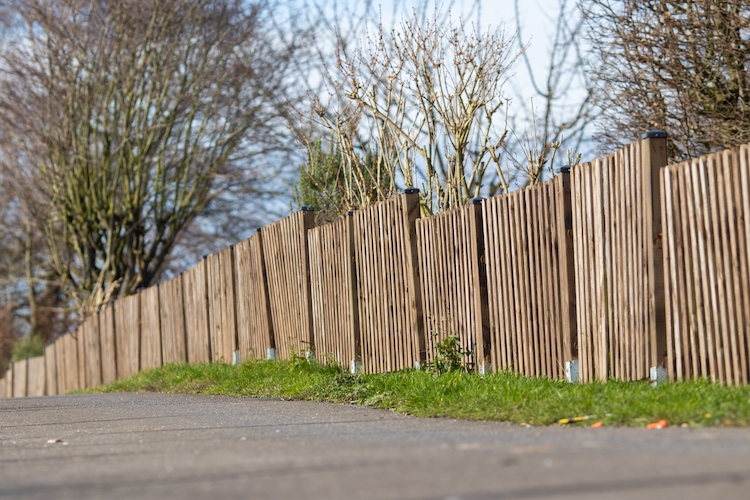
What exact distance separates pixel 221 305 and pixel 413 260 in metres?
6.02

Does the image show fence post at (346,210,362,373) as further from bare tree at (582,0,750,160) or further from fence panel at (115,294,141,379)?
fence panel at (115,294,141,379)

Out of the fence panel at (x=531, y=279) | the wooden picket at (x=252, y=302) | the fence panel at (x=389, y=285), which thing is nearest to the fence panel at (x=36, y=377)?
the wooden picket at (x=252, y=302)

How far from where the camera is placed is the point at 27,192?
2469cm

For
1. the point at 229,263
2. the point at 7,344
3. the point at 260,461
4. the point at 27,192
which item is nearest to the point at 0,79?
the point at 27,192

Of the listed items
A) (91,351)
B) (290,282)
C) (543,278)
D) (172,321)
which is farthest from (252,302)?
(91,351)

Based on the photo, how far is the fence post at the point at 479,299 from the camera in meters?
8.61

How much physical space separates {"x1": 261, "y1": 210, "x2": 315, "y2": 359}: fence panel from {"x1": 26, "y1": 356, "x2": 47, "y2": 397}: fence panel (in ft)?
52.9

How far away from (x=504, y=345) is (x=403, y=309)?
1632 millimetres

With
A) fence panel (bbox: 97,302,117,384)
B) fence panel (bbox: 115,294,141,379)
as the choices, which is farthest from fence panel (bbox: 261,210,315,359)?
fence panel (bbox: 97,302,117,384)

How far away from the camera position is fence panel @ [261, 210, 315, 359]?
1182 centimetres

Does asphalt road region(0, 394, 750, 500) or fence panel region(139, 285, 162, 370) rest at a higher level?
fence panel region(139, 285, 162, 370)

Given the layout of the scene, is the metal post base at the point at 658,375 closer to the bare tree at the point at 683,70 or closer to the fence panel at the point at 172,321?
the bare tree at the point at 683,70

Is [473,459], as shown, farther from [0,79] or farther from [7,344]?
[7,344]

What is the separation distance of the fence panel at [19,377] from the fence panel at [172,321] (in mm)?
12637
